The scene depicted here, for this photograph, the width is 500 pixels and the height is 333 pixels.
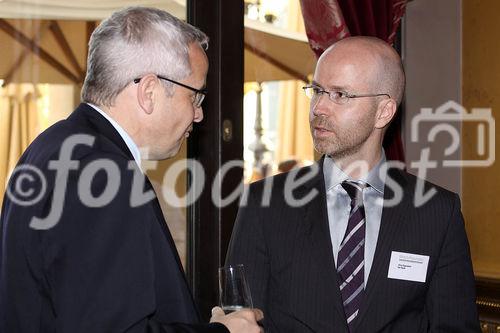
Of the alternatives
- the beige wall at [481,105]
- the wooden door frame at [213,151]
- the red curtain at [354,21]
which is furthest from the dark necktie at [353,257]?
the beige wall at [481,105]

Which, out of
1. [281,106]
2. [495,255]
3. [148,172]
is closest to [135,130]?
[148,172]

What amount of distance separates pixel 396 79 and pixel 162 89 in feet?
3.59

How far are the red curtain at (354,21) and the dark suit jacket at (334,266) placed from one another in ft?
5.06

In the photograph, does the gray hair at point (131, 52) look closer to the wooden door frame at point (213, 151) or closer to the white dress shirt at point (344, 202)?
the white dress shirt at point (344, 202)

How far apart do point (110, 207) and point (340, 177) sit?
1.15m

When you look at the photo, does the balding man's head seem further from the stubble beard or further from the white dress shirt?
the white dress shirt

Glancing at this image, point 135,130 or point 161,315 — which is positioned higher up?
point 135,130

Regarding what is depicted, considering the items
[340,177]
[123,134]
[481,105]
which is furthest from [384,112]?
[481,105]

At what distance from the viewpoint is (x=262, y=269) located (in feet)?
7.71

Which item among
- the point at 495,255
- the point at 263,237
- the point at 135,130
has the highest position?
the point at 135,130

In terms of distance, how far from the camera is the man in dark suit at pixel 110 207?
1.37 metres

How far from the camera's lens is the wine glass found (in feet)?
5.69

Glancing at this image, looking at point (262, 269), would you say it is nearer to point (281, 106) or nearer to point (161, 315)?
point (161, 315)

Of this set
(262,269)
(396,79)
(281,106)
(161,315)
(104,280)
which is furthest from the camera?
(281,106)
